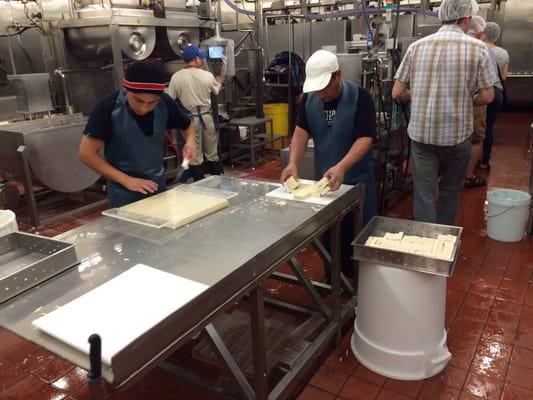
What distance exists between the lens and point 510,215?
3334mm

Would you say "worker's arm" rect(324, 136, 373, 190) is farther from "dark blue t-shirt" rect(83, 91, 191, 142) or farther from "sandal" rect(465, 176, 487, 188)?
"sandal" rect(465, 176, 487, 188)

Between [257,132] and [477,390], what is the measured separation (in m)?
5.35

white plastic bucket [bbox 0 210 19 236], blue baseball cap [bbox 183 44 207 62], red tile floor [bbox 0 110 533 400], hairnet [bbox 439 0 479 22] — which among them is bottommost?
red tile floor [bbox 0 110 533 400]

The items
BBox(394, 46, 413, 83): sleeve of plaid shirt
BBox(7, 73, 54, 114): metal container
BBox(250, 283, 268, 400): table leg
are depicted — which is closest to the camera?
BBox(250, 283, 268, 400): table leg

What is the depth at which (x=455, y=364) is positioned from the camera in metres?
2.16

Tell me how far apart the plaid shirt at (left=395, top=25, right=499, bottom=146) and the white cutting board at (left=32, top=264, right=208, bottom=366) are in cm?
189

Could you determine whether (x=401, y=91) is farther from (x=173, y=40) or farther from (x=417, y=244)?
(x=173, y=40)

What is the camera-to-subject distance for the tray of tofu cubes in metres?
1.85

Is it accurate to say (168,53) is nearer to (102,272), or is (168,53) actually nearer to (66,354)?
(102,272)

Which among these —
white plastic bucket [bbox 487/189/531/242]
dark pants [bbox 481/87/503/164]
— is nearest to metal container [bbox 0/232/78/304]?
white plastic bucket [bbox 487/189/531/242]

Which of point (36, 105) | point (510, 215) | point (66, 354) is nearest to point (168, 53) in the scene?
point (36, 105)

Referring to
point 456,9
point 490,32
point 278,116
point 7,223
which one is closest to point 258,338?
point 7,223

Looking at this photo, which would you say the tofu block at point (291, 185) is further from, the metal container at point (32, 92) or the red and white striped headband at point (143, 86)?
the metal container at point (32, 92)

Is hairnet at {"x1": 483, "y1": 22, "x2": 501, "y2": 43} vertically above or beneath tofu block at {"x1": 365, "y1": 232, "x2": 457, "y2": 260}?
above
